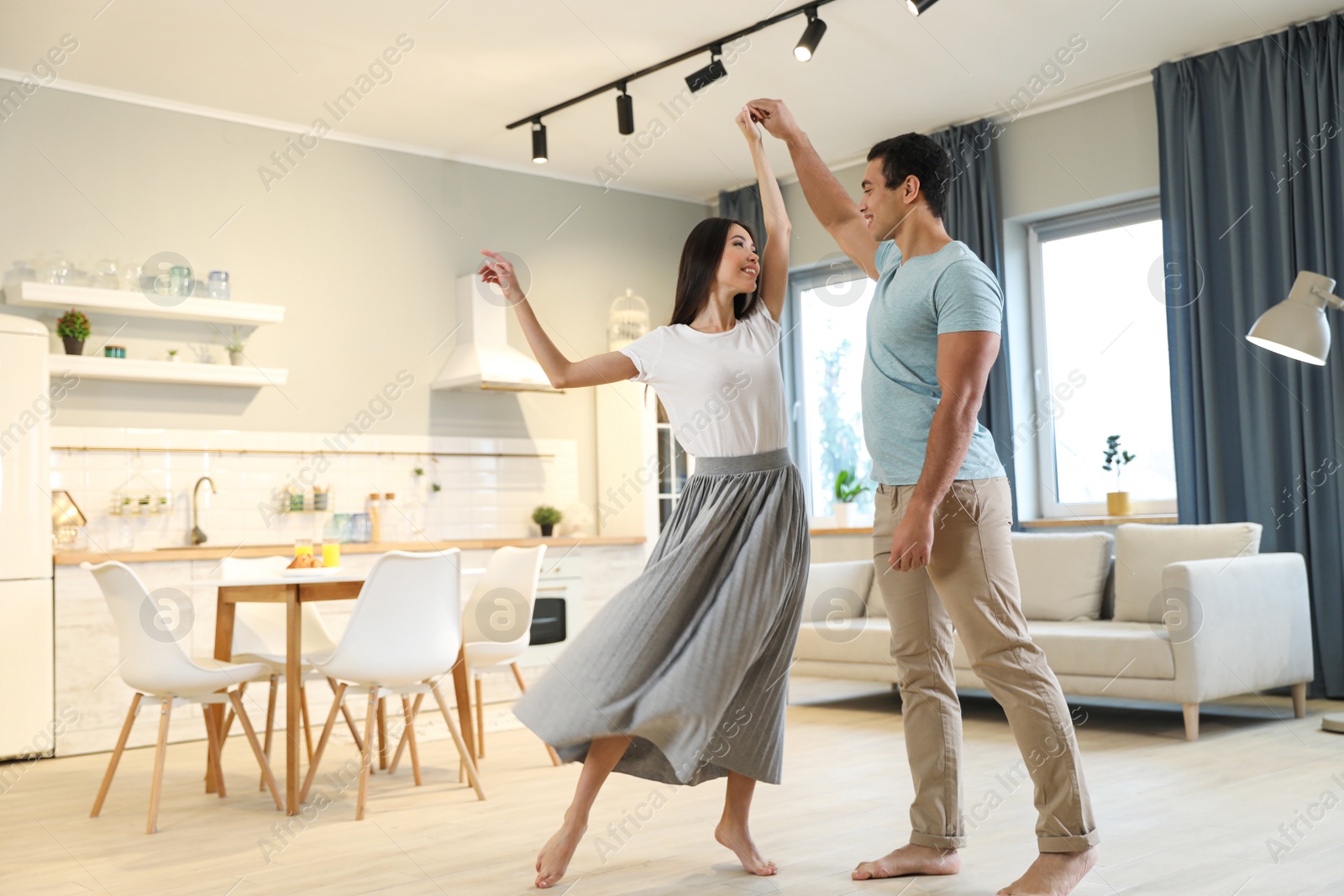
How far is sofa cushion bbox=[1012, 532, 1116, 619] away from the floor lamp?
1.07 m

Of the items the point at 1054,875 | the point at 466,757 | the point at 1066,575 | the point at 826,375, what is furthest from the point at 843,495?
the point at 1054,875

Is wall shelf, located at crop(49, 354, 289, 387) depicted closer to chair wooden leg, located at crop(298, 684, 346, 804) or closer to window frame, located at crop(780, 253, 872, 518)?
chair wooden leg, located at crop(298, 684, 346, 804)

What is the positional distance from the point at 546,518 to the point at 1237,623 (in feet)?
12.7

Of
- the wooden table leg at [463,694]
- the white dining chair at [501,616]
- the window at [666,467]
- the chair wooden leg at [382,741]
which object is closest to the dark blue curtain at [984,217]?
the window at [666,467]

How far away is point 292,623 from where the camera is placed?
11.9 ft

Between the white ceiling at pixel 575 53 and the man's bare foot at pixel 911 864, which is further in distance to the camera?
the white ceiling at pixel 575 53

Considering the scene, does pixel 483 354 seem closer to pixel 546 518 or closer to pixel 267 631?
pixel 546 518

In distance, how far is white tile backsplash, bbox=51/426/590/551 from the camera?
18.1 ft

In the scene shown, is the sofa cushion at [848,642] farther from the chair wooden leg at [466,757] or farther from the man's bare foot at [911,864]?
the man's bare foot at [911,864]

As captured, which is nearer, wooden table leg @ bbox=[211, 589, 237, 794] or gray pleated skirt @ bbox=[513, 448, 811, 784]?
gray pleated skirt @ bbox=[513, 448, 811, 784]

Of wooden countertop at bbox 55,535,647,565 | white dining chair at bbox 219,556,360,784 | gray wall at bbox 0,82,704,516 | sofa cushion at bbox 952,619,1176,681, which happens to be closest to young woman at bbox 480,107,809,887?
white dining chair at bbox 219,556,360,784

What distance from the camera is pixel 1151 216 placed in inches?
240

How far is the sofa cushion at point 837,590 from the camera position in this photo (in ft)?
18.9

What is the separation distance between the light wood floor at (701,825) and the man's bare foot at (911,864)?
3 cm
